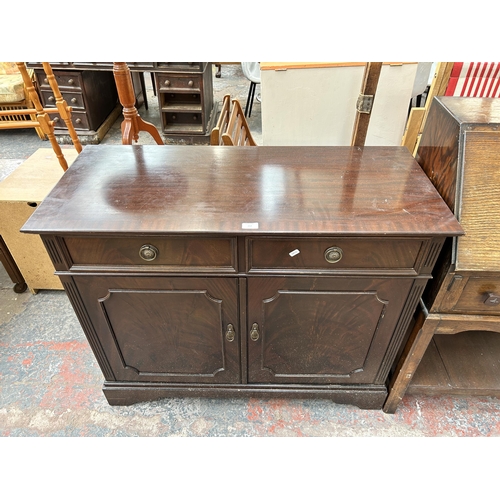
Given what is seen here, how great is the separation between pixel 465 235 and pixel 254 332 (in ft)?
2.16

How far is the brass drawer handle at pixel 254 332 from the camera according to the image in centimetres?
114

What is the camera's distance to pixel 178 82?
9.15ft

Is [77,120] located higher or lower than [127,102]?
lower

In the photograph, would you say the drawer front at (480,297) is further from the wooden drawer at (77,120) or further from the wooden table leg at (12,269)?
the wooden drawer at (77,120)

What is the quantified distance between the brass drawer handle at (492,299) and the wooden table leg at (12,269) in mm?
1951

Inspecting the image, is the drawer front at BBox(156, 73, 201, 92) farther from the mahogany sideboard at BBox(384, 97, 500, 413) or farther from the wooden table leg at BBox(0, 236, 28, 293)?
the mahogany sideboard at BBox(384, 97, 500, 413)

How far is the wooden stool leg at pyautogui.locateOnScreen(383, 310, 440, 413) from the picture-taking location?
3.56 ft

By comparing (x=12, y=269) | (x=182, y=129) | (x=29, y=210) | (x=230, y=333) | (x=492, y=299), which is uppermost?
(x=492, y=299)

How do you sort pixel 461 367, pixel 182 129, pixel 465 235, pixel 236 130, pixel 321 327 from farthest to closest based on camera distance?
pixel 182 129
pixel 236 130
pixel 461 367
pixel 321 327
pixel 465 235

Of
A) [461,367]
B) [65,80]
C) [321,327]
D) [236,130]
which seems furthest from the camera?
[65,80]

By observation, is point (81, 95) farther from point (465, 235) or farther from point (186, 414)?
point (465, 235)

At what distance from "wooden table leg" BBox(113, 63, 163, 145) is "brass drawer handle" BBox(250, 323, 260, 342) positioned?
0.96 meters

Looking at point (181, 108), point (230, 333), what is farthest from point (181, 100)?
point (230, 333)

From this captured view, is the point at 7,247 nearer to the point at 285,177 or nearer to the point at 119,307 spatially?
the point at 119,307
